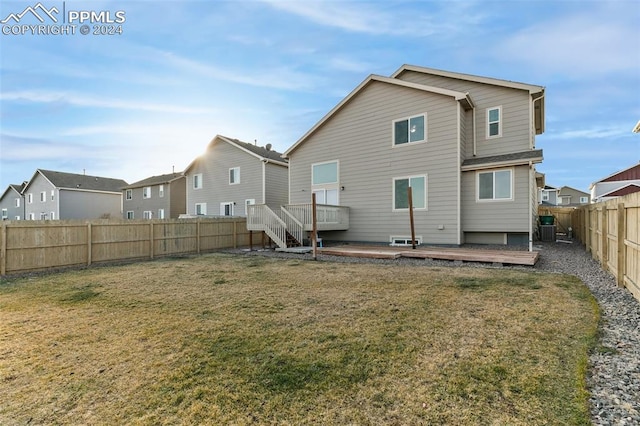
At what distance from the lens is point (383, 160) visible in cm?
1288

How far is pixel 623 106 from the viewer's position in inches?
821

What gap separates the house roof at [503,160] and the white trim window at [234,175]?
14.9m

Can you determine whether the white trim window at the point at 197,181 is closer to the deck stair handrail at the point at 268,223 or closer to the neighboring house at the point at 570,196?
the deck stair handrail at the point at 268,223

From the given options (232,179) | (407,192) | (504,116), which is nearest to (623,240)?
(407,192)

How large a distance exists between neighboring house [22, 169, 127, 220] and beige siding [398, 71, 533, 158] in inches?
1419

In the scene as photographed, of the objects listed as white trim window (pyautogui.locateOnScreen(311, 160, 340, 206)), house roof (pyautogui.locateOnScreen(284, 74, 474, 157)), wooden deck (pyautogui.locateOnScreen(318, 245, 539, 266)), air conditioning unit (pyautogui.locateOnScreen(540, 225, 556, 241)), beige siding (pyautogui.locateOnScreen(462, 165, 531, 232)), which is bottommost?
wooden deck (pyautogui.locateOnScreen(318, 245, 539, 266))

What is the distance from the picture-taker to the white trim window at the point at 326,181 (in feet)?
46.6

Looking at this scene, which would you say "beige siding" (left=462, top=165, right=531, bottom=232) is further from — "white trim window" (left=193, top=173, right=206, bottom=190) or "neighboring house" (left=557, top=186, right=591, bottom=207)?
"neighboring house" (left=557, top=186, right=591, bottom=207)

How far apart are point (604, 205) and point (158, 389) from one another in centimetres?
929

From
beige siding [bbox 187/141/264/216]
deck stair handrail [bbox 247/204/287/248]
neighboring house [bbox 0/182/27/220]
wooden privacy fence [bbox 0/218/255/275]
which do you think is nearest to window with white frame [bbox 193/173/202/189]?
beige siding [bbox 187/141/264/216]

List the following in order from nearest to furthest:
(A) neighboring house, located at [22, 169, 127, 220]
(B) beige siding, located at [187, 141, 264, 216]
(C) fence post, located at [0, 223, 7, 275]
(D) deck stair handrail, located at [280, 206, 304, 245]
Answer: (C) fence post, located at [0, 223, 7, 275] → (D) deck stair handrail, located at [280, 206, 304, 245] → (B) beige siding, located at [187, 141, 264, 216] → (A) neighboring house, located at [22, 169, 127, 220]

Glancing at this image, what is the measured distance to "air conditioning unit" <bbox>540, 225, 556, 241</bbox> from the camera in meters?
14.2

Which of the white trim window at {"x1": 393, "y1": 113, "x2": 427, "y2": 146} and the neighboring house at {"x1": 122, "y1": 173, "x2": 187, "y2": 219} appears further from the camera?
the neighboring house at {"x1": 122, "y1": 173, "x2": 187, "y2": 219}

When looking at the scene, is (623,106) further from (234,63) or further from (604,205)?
(234,63)
